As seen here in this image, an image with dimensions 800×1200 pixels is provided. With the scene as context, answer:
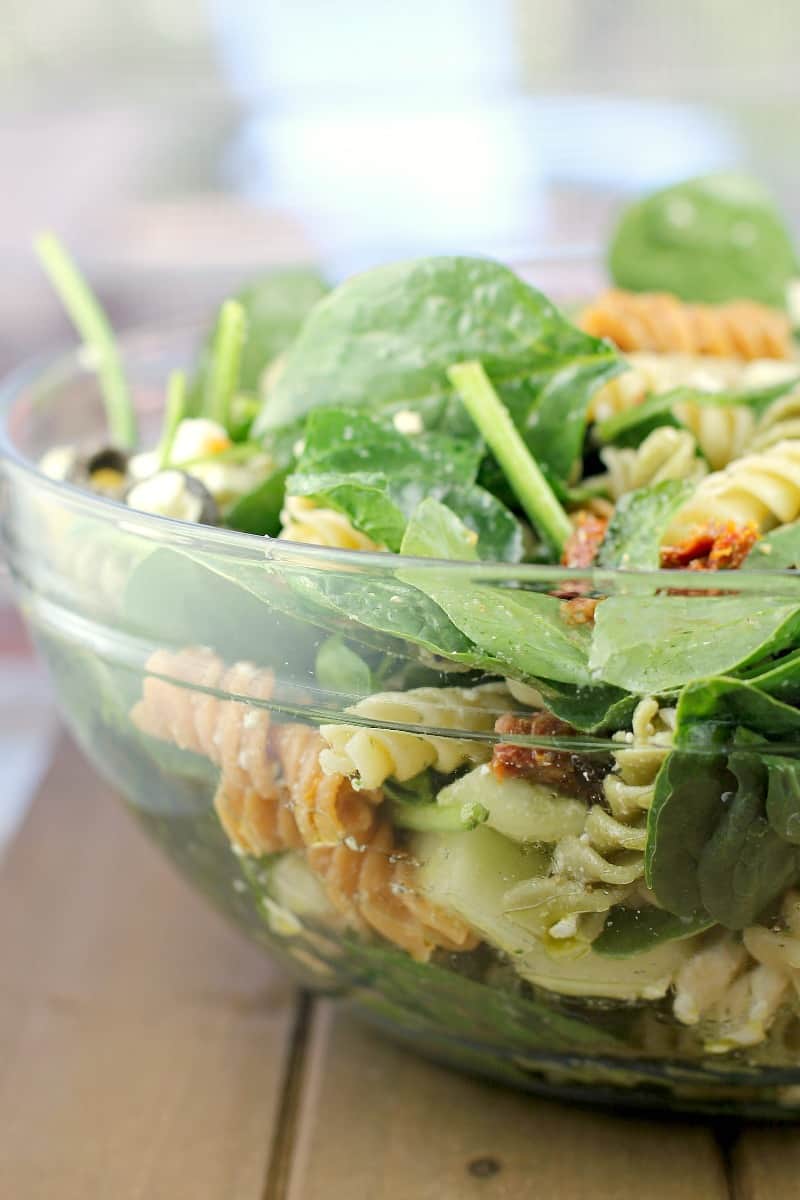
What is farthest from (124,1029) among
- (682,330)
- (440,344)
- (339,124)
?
(339,124)

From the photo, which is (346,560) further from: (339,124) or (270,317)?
(339,124)

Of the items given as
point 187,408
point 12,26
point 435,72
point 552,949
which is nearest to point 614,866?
point 552,949

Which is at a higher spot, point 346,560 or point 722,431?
point 346,560

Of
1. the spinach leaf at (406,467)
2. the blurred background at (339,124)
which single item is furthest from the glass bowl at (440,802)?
the blurred background at (339,124)

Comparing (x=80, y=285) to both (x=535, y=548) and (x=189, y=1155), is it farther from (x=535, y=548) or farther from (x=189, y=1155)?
(x=189, y=1155)

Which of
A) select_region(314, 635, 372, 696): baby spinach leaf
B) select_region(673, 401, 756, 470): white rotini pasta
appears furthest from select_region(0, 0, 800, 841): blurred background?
select_region(314, 635, 372, 696): baby spinach leaf

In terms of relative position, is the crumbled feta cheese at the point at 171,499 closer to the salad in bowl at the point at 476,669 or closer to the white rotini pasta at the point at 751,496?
the salad in bowl at the point at 476,669

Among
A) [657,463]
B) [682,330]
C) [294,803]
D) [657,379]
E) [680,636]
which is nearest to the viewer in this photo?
[680,636]
